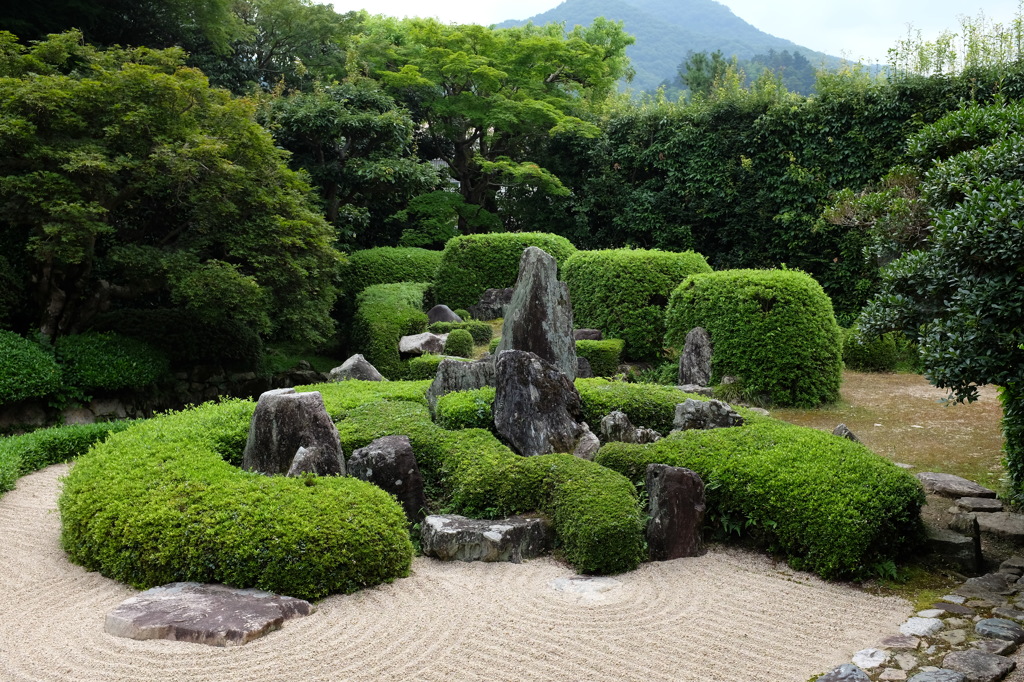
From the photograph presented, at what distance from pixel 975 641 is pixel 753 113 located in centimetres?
1664

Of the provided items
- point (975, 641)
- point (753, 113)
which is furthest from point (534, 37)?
point (975, 641)

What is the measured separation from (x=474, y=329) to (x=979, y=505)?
10.1 meters

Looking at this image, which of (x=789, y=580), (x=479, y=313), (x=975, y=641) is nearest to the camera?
(x=975, y=641)

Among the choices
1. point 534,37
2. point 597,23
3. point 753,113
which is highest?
point 597,23

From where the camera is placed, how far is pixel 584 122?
2164 centimetres

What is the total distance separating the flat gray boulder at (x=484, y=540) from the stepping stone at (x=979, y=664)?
3.01 m

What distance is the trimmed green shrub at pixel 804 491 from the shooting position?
597 centimetres

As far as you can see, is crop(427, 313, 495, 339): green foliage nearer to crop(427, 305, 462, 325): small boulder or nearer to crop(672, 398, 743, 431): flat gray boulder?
crop(427, 305, 462, 325): small boulder

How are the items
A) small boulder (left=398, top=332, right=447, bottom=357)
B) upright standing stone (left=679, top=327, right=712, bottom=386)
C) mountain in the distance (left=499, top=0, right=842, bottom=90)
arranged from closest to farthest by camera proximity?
upright standing stone (left=679, top=327, right=712, bottom=386)
small boulder (left=398, top=332, right=447, bottom=357)
mountain in the distance (left=499, top=0, right=842, bottom=90)

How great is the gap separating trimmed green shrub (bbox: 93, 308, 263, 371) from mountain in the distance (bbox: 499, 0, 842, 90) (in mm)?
62562

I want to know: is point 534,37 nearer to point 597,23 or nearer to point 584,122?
point 584,122

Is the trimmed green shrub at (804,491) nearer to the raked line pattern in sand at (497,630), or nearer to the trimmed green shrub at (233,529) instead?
the raked line pattern in sand at (497,630)

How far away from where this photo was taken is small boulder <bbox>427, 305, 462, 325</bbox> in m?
17.0

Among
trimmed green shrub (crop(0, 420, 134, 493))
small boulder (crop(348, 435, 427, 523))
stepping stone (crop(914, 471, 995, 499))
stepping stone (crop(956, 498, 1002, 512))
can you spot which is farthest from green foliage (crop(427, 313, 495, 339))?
stepping stone (crop(956, 498, 1002, 512))
